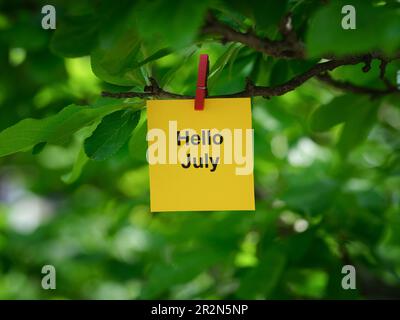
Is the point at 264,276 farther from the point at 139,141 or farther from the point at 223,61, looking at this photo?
the point at 223,61

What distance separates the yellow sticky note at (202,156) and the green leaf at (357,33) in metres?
0.22

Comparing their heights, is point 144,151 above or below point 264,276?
above

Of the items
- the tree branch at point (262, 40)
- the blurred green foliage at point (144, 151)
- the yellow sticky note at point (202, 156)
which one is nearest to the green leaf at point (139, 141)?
the blurred green foliage at point (144, 151)

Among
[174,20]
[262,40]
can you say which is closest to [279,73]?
[262,40]

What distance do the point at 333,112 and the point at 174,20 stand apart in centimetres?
48

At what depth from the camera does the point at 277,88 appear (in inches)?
25.5

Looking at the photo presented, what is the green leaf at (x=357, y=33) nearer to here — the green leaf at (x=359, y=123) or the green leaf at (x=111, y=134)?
the green leaf at (x=111, y=134)

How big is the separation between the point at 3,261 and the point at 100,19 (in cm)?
143

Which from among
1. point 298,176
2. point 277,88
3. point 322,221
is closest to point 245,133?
point 277,88

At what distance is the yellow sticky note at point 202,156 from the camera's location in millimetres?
664

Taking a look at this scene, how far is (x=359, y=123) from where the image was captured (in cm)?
95

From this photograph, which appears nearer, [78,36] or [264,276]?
[78,36]

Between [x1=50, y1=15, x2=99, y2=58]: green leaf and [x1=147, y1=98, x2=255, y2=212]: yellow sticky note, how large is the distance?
0.12 meters
